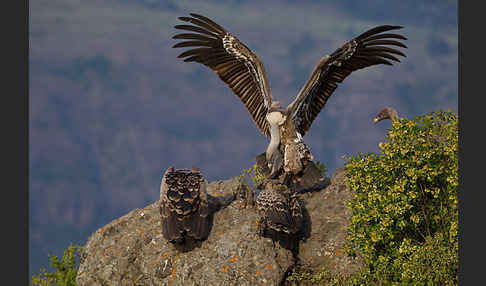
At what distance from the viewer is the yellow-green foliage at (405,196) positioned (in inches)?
500

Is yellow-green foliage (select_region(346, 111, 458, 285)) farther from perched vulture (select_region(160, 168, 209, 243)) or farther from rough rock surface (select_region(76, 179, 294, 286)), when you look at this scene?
perched vulture (select_region(160, 168, 209, 243))

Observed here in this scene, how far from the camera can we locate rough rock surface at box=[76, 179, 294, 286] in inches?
495

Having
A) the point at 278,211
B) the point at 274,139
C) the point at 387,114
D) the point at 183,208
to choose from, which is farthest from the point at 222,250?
the point at 387,114

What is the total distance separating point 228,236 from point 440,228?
195 inches

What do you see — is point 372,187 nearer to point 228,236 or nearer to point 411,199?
point 411,199

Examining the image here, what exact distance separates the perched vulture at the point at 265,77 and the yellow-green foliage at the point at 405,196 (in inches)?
72.6

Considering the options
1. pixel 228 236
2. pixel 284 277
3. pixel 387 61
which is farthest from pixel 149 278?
pixel 387 61

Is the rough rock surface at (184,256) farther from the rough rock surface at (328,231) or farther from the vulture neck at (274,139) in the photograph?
the vulture neck at (274,139)

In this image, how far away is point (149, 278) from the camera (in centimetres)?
1335

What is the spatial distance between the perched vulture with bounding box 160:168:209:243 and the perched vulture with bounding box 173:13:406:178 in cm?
218

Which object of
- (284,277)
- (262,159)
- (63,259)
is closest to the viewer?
(284,277)

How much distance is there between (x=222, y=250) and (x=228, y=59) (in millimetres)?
5200

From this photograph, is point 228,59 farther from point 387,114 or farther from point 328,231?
point 387,114

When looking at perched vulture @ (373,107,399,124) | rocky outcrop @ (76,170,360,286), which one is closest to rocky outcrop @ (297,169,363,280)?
rocky outcrop @ (76,170,360,286)
